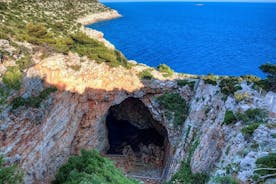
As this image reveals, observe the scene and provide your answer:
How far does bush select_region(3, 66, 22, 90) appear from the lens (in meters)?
19.4

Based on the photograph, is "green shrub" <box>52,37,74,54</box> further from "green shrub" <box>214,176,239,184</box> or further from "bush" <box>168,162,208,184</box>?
"green shrub" <box>214,176,239,184</box>

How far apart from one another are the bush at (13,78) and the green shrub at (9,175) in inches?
200

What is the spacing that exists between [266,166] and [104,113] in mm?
18322

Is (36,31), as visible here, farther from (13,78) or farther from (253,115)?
(253,115)

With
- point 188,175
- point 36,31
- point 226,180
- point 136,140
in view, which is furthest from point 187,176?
point 36,31

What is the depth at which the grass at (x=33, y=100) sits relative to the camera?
767 inches

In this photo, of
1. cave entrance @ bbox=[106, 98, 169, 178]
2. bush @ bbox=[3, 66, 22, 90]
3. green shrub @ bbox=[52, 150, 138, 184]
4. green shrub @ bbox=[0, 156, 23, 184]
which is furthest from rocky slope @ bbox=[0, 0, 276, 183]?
green shrub @ bbox=[52, 150, 138, 184]

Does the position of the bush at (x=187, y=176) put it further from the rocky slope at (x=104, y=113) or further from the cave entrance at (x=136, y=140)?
the cave entrance at (x=136, y=140)

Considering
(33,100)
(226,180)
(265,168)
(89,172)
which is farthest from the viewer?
(33,100)

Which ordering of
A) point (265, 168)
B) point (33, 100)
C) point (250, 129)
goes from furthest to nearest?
point (33, 100) → point (250, 129) → point (265, 168)

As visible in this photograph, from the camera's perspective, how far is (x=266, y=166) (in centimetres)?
1255

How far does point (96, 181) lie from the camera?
16.5 meters

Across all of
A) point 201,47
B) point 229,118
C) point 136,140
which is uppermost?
point 201,47

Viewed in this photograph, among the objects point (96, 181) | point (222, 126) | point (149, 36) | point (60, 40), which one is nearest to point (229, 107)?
point (222, 126)
